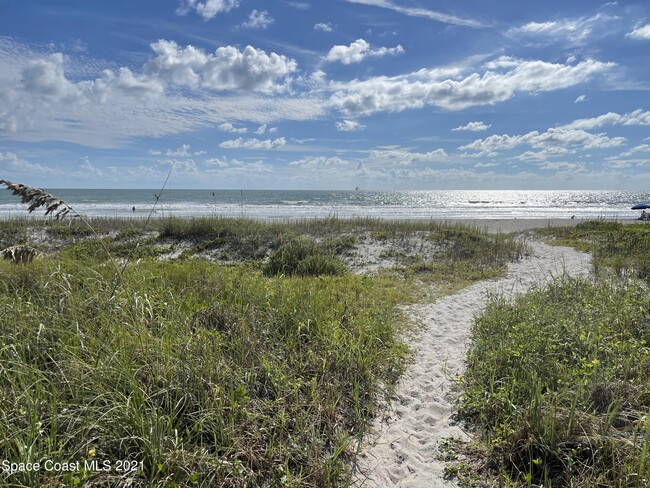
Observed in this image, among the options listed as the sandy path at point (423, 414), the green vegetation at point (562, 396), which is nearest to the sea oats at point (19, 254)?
the sandy path at point (423, 414)

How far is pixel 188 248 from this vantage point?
15805 millimetres

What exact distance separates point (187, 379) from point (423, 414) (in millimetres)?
2599

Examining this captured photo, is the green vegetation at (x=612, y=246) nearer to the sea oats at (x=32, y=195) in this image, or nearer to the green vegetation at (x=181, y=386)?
the green vegetation at (x=181, y=386)

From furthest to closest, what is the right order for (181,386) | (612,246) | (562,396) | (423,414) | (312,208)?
(312,208) → (612,246) → (423,414) → (562,396) → (181,386)

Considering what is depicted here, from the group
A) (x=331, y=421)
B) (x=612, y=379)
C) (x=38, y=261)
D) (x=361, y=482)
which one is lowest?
(x=361, y=482)

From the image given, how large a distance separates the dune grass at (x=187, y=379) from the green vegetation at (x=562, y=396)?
118cm

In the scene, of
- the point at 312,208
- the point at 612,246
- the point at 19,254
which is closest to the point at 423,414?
the point at 19,254

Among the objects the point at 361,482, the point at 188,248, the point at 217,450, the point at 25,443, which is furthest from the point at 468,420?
the point at 188,248

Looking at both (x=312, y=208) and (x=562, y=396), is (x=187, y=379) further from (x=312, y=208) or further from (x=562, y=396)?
(x=312, y=208)

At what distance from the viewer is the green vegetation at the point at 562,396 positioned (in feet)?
9.75

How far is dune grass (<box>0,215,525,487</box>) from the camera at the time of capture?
8.96ft

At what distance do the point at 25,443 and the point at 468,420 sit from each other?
3966 millimetres

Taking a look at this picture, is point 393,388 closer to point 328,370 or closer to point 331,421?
point 328,370

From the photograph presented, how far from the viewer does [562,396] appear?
347 cm
